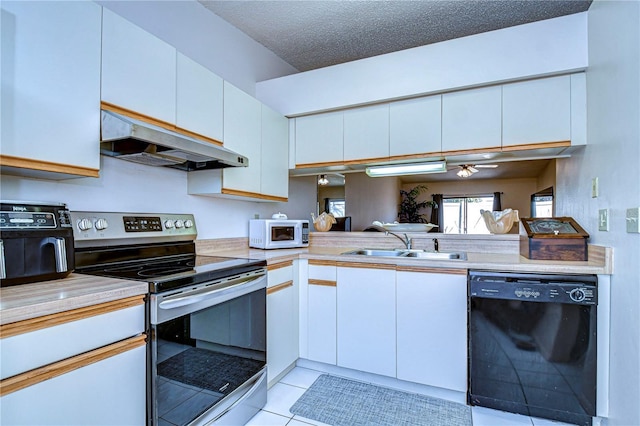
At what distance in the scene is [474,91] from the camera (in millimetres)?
2188

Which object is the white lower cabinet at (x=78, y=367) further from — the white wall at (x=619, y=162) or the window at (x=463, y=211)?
the window at (x=463, y=211)

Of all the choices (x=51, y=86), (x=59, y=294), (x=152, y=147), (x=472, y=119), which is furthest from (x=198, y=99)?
(x=472, y=119)

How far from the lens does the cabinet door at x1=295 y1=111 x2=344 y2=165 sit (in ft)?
8.66

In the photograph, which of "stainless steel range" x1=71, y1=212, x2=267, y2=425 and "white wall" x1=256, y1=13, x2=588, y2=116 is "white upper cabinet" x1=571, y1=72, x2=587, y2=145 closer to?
"white wall" x1=256, y1=13, x2=588, y2=116

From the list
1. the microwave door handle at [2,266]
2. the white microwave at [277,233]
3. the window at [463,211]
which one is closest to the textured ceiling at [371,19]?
the white microwave at [277,233]

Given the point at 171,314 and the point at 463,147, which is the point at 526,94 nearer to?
the point at 463,147

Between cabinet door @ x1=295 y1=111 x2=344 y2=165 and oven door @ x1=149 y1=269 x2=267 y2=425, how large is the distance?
124 centimetres

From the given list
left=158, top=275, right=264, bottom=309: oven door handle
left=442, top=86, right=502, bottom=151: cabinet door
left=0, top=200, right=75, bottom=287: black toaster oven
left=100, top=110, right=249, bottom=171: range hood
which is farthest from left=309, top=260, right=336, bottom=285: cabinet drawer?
left=0, top=200, right=75, bottom=287: black toaster oven

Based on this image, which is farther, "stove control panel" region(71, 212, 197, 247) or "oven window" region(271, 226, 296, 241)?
"oven window" region(271, 226, 296, 241)

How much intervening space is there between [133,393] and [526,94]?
2658 mm

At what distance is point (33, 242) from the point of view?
3.72ft

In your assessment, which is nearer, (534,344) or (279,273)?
(534,344)

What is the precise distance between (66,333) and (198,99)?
1419mm

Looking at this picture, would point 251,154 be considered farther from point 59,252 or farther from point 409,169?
point 59,252
